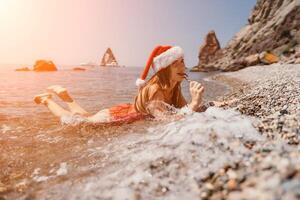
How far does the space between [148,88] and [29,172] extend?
322 cm

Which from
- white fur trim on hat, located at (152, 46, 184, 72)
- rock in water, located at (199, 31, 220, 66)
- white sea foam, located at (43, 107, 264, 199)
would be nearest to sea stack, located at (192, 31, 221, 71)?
rock in water, located at (199, 31, 220, 66)

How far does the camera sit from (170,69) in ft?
22.7

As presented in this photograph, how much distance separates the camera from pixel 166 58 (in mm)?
6727

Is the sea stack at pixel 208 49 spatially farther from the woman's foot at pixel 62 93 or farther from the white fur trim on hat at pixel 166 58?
the white fur trim on hat at pixel 166 58

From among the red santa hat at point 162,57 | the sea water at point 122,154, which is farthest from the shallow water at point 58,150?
the red santa hat at point 162,57

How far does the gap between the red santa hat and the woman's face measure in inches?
5.1

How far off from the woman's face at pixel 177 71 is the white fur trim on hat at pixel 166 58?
0.14 meters

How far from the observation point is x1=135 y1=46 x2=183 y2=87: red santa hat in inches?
265

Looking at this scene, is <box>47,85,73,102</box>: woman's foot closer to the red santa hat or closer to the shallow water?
the shallow water

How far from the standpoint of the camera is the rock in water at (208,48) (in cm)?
9801

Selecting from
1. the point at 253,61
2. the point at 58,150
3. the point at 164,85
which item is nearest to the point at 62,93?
the point at 58,150

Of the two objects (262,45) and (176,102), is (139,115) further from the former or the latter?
(262,45)

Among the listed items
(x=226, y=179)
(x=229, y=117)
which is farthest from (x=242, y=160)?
(x=229, y=117)

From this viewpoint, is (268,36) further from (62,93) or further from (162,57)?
(162,57)
